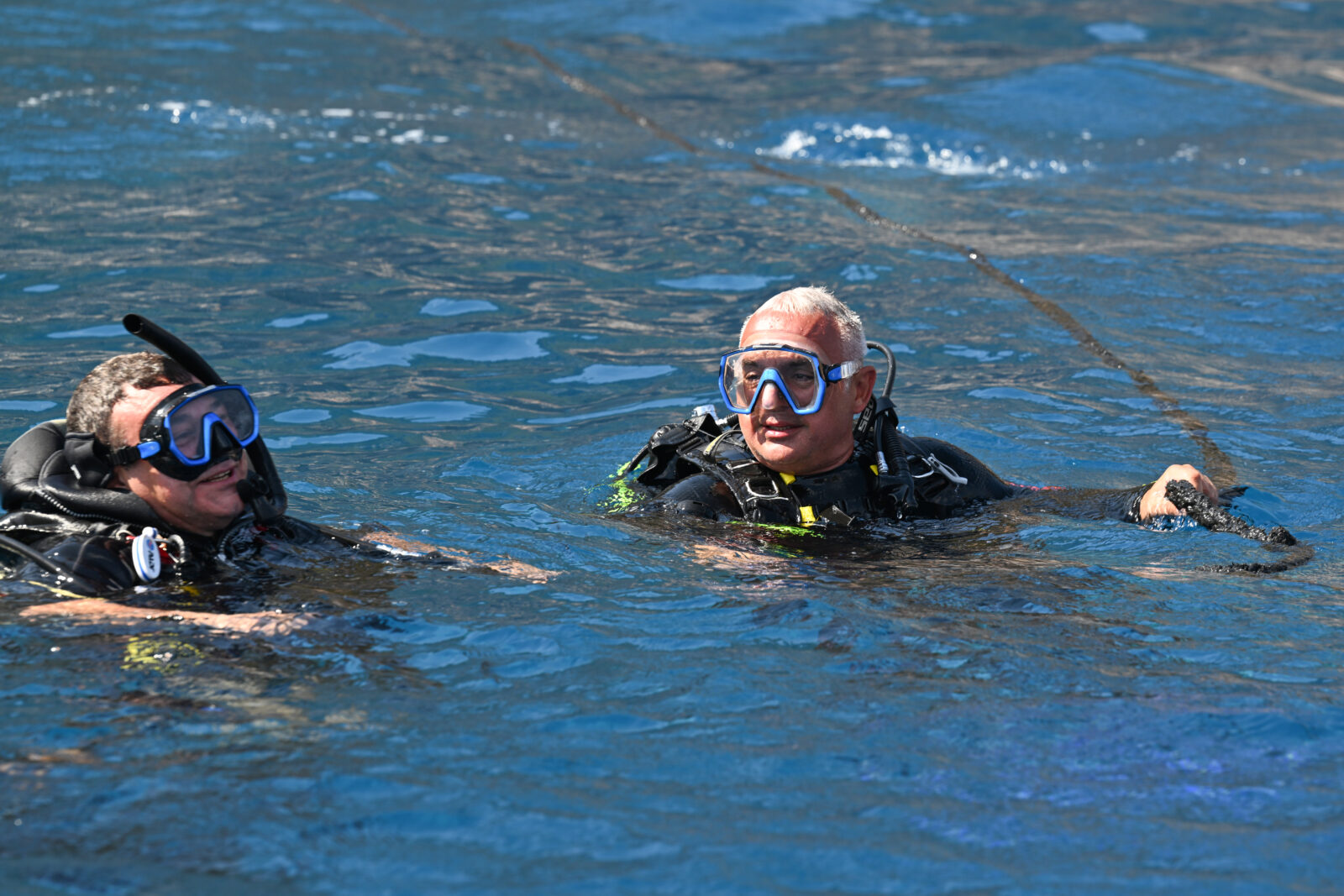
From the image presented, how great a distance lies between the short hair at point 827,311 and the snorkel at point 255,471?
164 centimetres

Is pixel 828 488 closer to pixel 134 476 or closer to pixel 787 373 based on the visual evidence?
pixel 787 373

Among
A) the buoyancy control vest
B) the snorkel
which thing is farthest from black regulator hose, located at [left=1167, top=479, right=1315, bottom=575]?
the snorkel

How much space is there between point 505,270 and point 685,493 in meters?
4.29

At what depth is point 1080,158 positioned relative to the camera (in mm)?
11625

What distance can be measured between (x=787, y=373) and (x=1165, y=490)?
128 cm

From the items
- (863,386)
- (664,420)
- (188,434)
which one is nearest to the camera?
(188,434)

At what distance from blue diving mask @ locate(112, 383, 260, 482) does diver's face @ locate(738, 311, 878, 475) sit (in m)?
1.73

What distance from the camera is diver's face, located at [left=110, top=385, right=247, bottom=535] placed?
3836mm

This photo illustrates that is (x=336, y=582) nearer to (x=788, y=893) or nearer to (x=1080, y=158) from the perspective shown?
(x=788, y=893)

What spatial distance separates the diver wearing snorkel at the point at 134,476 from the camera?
375 cm

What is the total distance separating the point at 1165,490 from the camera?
14.5 ft

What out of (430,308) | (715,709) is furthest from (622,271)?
(715,709)

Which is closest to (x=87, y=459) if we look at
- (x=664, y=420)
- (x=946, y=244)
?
(x=664, y=420)

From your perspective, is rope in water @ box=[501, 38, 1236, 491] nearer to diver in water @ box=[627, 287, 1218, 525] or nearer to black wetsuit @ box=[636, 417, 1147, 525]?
black wetsuit @ box=[636, 417, 1147, 525]
